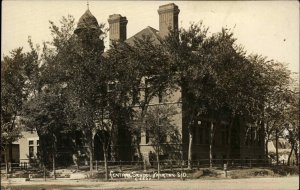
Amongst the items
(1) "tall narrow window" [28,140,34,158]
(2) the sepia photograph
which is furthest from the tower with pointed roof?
(1) "tall narrow window" [28,140,34,158]

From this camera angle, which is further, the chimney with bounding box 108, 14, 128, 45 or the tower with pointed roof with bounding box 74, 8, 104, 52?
the chimney with bounding box 108, 14, 128, 45

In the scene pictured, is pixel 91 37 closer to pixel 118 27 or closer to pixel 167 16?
pixel 167 16

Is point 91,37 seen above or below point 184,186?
above

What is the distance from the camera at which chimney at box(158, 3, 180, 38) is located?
43.6m

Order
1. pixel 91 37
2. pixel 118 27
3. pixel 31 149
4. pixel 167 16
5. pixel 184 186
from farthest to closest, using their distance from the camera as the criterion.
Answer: pixel 31 149 → pixel 118 27 → pixel 167 16 → pixel 91 37 → pixel 184 186

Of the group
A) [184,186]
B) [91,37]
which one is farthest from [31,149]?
[184,186]

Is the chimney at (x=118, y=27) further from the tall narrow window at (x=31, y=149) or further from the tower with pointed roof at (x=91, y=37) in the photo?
the tall narrow window at (x=31, y=149)

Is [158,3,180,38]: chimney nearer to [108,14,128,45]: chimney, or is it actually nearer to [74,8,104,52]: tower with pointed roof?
[108,14,128,45]: chimney

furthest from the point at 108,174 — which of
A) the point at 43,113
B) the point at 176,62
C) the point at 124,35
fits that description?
the point at 124,35

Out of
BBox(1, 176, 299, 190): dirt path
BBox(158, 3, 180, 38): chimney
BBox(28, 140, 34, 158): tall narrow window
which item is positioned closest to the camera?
BBox(1, 176, 299, 190): dirt path

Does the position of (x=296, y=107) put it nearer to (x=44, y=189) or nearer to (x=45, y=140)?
(x=45, y=140)

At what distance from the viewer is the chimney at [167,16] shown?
43.6 m

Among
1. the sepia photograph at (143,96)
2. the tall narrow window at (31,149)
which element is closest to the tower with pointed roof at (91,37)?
the sepia photograph at (143,96)

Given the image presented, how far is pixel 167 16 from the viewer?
Answer: 43906 millimetres
